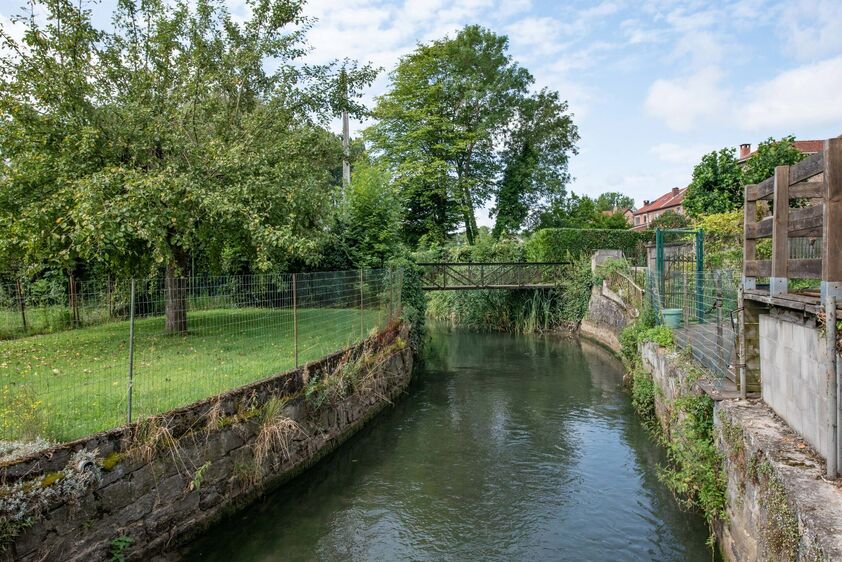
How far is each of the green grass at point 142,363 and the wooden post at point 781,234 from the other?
6.14m

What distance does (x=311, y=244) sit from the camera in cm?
988

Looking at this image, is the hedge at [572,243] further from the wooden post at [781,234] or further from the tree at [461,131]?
the wooden post at [781,234]

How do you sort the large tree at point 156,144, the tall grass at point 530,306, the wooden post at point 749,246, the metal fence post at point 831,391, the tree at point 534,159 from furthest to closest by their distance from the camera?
the tree at point 534,159 < the tall grass at point 530,306 < the large tree at point 156,144 < the wooden post at point 749,246 < the metal fence post at point 831,391

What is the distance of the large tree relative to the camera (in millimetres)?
9297

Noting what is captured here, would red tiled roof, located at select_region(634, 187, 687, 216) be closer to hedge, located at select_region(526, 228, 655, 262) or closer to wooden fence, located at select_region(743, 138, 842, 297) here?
hedge, located at select_region(526, 228, 655, 262)

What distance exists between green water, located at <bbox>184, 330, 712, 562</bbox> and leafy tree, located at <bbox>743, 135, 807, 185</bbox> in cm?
1227

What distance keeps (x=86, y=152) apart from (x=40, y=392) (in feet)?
16.1

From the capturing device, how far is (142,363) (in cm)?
820

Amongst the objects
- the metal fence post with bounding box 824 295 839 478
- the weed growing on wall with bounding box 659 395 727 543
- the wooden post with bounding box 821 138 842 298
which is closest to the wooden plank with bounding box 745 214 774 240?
the wooden post with bounding box 821 138 842 298

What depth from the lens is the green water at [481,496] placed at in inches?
230

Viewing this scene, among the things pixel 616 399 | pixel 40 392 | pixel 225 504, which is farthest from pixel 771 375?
pixel 40 392

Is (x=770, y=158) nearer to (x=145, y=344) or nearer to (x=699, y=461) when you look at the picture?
(x=699, y=461)

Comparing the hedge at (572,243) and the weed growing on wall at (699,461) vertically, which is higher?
the hedge at (572,243)

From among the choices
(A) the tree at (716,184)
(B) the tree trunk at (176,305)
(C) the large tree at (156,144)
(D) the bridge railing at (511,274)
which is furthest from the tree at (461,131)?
(B) the tree trunk at (176,305)
